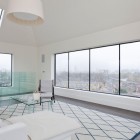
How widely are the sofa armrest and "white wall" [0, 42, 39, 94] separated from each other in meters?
6.47

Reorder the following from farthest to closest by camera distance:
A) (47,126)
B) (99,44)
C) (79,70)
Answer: (79,70) < (99,44) < (47,126)

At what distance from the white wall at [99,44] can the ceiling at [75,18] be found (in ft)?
0.60

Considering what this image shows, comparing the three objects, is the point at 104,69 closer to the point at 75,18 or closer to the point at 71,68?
the point at 71,68

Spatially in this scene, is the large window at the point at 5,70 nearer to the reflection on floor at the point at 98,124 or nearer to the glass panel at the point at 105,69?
the reflection on floor at the point at 98,124

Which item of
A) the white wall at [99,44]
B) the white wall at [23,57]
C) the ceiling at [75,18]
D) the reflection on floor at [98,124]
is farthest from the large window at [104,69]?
the white wall at [23,57]

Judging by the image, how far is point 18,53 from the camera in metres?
7.66

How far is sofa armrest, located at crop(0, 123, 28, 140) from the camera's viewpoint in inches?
51.2

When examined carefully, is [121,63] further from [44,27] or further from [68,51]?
[44,27]

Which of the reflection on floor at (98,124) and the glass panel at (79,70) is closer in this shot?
the reflection on floor at (98,124)

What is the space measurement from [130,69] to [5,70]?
560 centimetres

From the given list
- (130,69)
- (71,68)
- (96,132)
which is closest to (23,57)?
(71,68)

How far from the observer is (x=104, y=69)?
557 centimetres

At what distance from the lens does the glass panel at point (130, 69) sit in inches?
182

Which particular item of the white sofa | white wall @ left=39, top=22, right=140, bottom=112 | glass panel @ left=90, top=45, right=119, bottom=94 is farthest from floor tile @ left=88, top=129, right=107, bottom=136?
glass panel @ left=90, top=45, right=119, bottom=94
